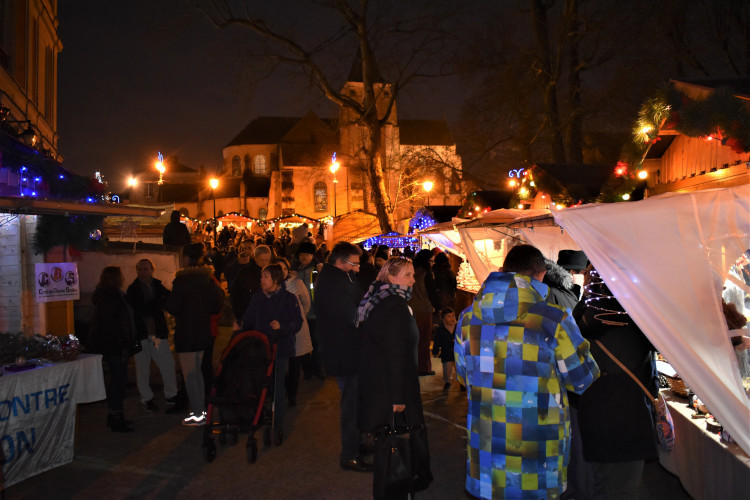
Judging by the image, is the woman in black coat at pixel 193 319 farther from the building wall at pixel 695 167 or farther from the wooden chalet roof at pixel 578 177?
the wooden chalet roof at pixel 578 177

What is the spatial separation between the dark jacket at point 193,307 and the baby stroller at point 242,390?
885 mm

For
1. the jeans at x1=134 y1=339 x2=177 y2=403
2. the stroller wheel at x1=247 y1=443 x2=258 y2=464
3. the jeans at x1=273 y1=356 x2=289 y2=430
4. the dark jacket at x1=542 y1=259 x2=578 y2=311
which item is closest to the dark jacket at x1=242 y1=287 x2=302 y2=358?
the jeans at x1=273 y1=356 x2=289 y2=430

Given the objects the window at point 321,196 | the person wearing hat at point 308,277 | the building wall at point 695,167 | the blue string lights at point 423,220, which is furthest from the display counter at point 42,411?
the window at point 321,196

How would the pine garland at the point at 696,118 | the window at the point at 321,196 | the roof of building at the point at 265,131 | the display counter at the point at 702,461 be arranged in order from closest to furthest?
1. the display counter at the point at 702,461
2. the pine garland at the point at 696,118
3. the window at the point at 321,196
4. the roof of building at the point at 265,131

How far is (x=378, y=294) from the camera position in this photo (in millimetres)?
4508

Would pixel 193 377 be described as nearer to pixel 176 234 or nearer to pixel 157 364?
pixel 157 364

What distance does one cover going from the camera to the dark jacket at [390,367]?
13.8ft

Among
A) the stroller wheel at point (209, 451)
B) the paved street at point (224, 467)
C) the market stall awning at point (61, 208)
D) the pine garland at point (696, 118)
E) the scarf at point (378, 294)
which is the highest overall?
the pine garland at point (696, 118)

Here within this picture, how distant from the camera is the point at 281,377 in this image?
616cm

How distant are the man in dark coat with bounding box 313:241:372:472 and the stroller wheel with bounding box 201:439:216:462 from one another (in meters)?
1.30

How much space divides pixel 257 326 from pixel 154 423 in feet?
6.27

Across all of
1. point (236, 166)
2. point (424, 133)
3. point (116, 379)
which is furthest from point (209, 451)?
point (424, 133)

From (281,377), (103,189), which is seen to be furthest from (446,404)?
(103,189)

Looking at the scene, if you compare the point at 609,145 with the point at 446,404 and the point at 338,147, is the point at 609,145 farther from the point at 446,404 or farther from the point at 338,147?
the point at 338,147
